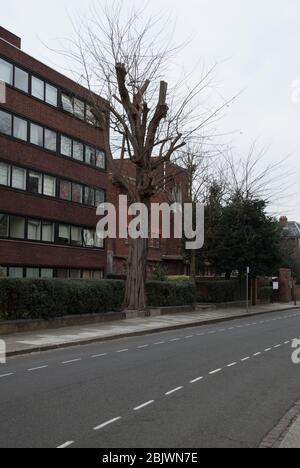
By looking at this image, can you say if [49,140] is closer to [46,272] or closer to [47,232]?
[47,232]

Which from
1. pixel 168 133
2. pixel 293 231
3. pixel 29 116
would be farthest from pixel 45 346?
pixel 293 231

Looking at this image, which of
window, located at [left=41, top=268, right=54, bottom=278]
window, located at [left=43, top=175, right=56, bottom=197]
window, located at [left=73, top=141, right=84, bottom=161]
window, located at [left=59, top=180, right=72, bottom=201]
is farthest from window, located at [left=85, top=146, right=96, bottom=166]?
window, located at [left=41, top=268, right=54, bottom=278]

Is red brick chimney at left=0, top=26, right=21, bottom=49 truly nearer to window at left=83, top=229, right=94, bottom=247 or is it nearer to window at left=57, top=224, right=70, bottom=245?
window at left=57, top=224, right=70, bottom=245

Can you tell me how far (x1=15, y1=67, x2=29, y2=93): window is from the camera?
1217 inches

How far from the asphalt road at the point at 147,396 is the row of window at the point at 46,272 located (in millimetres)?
15593

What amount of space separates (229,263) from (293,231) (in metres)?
62.8

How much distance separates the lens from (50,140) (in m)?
33.9

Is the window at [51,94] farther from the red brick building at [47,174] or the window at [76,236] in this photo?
the window at [76,236]

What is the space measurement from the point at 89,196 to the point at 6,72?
33.8 ft

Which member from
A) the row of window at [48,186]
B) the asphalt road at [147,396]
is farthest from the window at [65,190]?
the asphalt road at [147,396]

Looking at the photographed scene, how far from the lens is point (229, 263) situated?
131 ft

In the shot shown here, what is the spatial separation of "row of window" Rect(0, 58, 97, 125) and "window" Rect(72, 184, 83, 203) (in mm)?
4245

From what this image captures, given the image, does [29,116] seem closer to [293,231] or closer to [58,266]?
[58,266]
